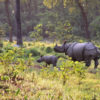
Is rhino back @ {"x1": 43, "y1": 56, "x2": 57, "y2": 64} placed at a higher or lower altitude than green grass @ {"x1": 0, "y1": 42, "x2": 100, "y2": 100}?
lower

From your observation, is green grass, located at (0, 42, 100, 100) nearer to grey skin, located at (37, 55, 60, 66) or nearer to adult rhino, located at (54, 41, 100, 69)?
adult rhino, located at (54, 41, 100, 69)

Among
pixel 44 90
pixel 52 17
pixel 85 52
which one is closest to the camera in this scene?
pixel 44 90

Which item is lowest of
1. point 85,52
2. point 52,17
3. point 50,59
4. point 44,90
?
point 50,59

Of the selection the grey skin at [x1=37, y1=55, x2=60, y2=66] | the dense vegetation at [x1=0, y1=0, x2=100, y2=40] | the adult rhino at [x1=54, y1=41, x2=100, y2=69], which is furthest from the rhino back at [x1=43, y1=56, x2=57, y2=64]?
the dense vegetation at [x1=0, y1=0, x2=100, y2=40]

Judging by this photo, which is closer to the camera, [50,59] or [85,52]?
[85,52]

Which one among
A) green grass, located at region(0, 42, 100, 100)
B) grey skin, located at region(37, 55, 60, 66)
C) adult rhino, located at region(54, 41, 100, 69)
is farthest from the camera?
grey skin, located at region(37, 55, 60, 66)

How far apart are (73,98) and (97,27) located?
926 inches

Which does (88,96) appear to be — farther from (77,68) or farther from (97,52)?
(97,52)

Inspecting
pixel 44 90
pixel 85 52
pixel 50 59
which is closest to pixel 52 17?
pixel 50 59

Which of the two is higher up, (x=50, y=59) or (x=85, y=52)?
(x=85, y=52)

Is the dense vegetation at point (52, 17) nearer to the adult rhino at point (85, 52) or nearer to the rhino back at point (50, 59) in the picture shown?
the rhino back at point (50, 59)

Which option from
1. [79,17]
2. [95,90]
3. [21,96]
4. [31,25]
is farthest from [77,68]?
[31,25]

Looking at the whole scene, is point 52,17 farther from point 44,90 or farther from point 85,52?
point 44,90

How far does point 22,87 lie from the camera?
511 centimetres
